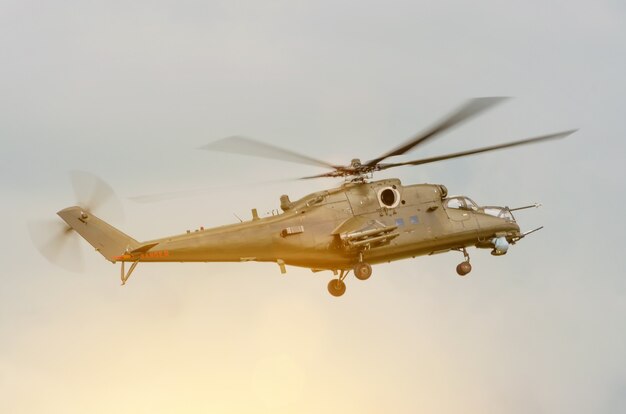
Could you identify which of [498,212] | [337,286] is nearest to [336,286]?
[337,286]

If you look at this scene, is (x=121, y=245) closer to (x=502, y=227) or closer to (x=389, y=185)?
(x=389, y=185)

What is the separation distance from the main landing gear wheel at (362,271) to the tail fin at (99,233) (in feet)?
32.7

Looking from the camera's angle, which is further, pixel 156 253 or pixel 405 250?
pixel 405 250

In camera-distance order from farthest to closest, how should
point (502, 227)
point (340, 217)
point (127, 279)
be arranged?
point (502, 227), point (340, 217), point (127, 279)

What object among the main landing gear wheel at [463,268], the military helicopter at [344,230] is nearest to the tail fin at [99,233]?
the military helicopter at [344,230]

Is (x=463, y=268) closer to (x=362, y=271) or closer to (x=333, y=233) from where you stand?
(x=362, y=271)

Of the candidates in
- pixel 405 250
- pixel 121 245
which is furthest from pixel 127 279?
pixel 405 250

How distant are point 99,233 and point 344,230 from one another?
1082 cm

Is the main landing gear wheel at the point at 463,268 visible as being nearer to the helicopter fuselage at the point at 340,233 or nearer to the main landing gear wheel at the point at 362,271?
the helicopter fuselage at the point at 340,233

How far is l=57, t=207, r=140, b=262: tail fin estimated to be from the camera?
43.7m

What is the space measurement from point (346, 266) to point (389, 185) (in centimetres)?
440

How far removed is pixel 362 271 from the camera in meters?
46.2

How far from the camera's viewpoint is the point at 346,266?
153ft

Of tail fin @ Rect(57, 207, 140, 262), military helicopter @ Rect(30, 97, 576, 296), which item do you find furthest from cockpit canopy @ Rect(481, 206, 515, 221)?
tail fin @ Rect(57, 207, 140, 262)
